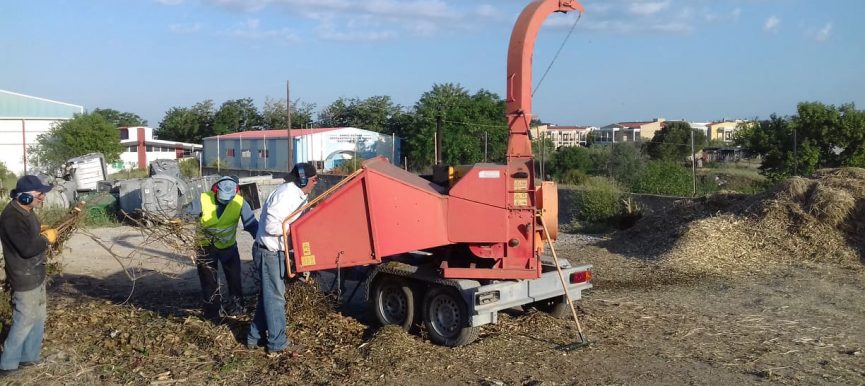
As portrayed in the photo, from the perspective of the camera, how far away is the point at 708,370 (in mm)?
6121

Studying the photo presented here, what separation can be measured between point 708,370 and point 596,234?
32.8 ft

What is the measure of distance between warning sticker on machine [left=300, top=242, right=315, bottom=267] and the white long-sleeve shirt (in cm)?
18

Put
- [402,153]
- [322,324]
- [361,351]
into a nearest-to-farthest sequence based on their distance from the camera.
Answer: [361,351]
[322,324]
[402,153]

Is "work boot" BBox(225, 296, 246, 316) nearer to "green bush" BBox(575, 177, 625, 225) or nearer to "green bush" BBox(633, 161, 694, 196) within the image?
"green bush" BBox(575, 177, 625, 225)

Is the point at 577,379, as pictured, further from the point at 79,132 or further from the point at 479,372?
the point at 79,132

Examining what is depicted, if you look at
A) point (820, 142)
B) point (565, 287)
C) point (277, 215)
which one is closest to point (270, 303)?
point (277, 215)

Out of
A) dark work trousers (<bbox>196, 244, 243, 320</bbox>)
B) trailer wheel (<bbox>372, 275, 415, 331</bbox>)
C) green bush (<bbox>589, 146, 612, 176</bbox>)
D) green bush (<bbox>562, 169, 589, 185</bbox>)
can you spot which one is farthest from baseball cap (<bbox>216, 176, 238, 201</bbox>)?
green bush (<bbox>589, 146, 612, 176</bbox>)

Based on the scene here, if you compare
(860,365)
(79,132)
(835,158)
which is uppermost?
(79,132)

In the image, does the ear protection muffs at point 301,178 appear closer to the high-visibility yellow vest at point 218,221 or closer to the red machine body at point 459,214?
the red machine body at point 459,214

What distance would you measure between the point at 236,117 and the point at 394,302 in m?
58.9

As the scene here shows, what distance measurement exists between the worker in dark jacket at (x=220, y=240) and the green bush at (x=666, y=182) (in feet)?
41.2

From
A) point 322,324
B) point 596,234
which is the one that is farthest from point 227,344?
point 596,234

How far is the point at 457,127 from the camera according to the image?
30.4 m

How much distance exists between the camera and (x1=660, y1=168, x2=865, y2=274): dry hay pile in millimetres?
11547
